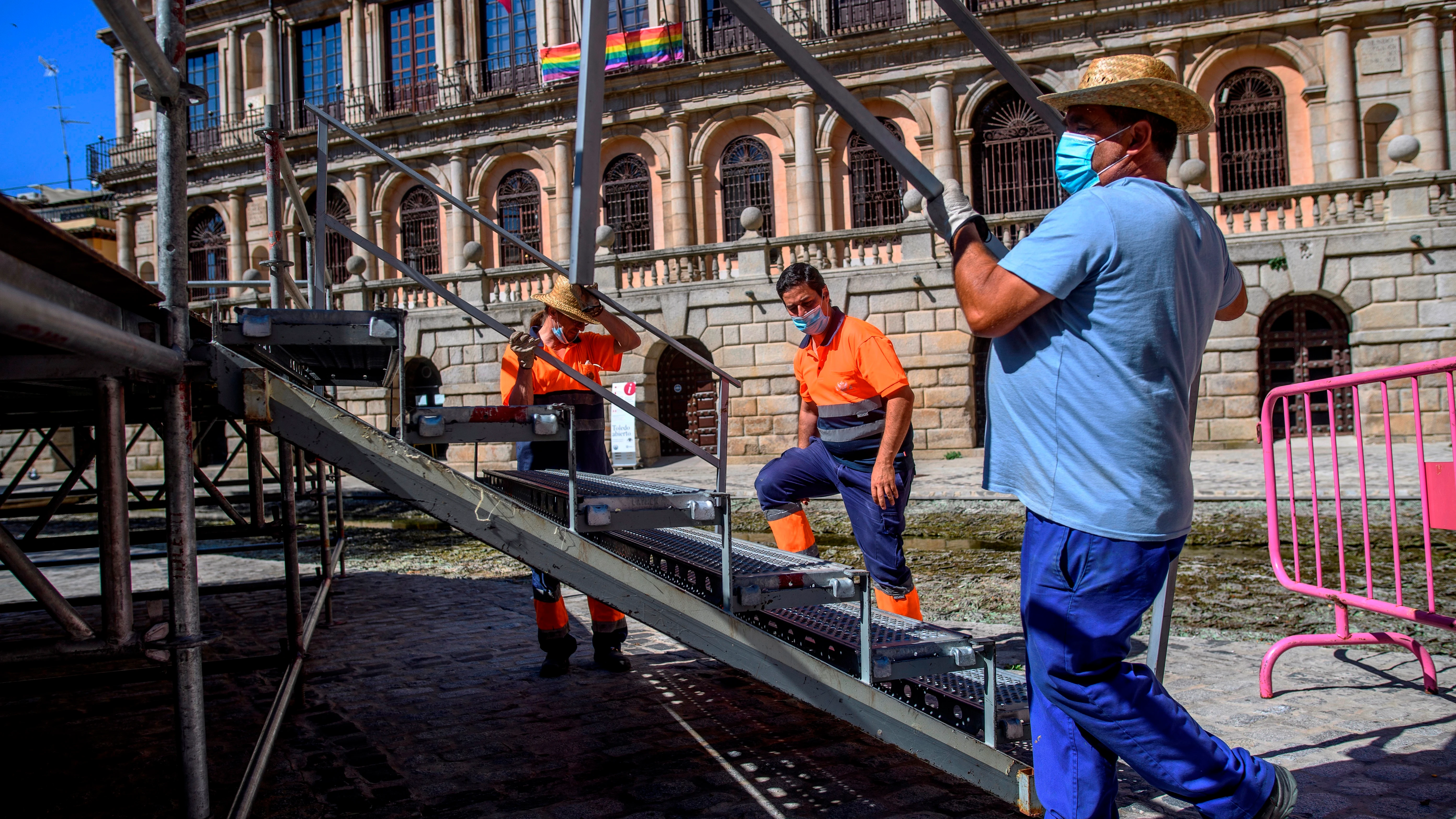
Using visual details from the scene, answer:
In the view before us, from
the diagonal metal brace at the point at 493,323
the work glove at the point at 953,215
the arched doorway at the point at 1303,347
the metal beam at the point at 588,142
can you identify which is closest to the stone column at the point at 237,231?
the arched doorway at the point at 1303,347

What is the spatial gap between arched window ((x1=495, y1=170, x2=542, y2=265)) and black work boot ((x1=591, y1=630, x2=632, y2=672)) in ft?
74.2

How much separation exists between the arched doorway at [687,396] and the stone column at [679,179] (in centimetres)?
378

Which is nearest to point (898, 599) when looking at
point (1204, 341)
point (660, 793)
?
point (660, 793)

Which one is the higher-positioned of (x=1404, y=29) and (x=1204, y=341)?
(x=1404, y=29)

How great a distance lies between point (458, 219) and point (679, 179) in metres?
6.76

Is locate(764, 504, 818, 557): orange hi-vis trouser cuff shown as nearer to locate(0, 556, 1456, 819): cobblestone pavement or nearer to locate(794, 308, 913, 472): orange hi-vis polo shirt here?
locate(794, 308, 913, 472): orange hi-vis polo shirt

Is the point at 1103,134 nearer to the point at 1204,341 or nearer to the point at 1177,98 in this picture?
the point at 1177,98

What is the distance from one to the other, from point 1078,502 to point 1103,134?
94 cm

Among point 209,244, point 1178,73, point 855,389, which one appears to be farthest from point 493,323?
point 209,244

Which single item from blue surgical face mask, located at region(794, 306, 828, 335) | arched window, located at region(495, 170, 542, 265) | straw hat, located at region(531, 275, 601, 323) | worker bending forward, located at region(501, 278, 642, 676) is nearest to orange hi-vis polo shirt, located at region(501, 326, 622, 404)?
worker bending forward, located at region(501, 278, 642, 676)

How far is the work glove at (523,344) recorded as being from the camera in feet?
13.4

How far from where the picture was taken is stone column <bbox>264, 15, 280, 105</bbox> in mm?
29359

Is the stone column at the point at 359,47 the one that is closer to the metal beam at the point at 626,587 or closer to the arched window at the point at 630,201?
the arched window at the point at 630,201

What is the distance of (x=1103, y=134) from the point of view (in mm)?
2410
